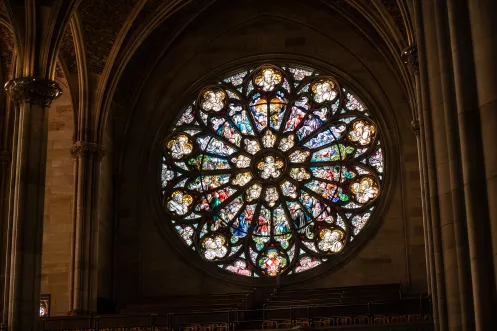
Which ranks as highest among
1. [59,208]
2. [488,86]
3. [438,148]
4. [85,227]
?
[59,208]

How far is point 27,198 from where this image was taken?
18.9m

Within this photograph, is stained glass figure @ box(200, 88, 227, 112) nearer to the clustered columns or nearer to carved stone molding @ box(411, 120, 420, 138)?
carved stone molding @ box(411, 120, 420, 138)

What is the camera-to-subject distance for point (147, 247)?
2459cm

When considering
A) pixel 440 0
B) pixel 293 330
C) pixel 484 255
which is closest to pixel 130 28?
pixel 293 330

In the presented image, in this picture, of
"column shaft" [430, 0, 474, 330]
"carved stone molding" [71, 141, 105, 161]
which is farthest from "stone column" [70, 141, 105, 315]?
"column shaft" [430, 0, 474, 330]

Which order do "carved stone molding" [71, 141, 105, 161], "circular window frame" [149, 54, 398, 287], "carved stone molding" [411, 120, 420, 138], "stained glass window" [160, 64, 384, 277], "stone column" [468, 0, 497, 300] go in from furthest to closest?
"stained glass window" [160, 64, 384, 277]
"circular window frame" [149, 54, 398, 287]
"carved stone molding" [71, 141, 105, 161]
"carved stone molding" [411, 120, 420, 138]
"stone column" [468, 0, 497, 300]

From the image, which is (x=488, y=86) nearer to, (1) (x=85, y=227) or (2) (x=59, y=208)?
(1) (x=85, y=227)

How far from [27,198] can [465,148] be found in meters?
10.7

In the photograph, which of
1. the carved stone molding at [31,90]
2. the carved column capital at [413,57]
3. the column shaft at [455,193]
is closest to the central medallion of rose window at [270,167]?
the carved column capital at [413,57]

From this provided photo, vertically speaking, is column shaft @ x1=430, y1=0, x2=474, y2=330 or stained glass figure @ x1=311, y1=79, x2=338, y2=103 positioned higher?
stained glass figure @ x1=311, y1=79, x2=338, y2=103

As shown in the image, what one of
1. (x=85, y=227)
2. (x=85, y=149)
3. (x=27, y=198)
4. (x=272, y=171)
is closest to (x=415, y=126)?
(x=272, y=171)

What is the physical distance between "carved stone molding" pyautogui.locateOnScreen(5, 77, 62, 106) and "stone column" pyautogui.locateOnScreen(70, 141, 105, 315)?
3.66m

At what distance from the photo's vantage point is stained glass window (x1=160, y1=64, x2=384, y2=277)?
24281 mm

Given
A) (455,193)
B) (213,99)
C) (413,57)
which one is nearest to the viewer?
(455,193)
